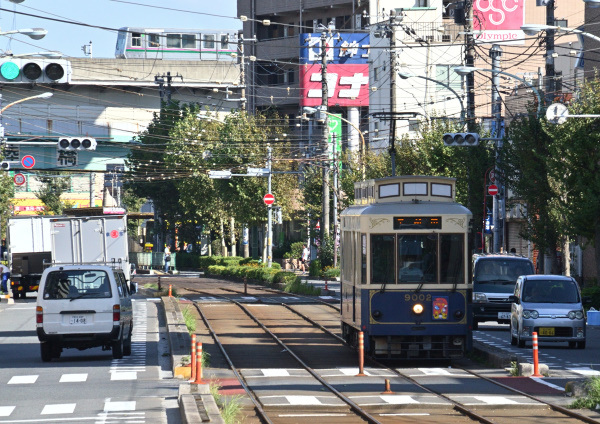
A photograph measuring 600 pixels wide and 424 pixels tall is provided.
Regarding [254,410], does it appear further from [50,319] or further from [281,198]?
[281,198]

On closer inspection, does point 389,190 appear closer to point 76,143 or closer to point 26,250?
point 76,143

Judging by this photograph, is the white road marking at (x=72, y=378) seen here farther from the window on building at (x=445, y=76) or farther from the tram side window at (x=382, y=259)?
the window on building at (x=445, y=76)

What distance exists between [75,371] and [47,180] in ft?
266

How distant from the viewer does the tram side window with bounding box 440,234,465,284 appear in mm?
21734

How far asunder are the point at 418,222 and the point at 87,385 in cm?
707

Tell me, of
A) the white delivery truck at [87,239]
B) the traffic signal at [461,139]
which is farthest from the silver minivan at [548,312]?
the white delivery truck at [87,239]

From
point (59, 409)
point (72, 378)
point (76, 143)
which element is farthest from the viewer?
point (76, 143)

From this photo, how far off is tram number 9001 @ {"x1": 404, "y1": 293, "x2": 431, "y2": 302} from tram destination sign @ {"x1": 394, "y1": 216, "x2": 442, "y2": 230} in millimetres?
1273

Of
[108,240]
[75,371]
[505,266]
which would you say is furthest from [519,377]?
[108,240]

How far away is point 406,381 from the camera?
756 inches

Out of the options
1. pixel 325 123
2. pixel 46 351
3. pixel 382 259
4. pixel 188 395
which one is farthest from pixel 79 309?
pixel 325 123

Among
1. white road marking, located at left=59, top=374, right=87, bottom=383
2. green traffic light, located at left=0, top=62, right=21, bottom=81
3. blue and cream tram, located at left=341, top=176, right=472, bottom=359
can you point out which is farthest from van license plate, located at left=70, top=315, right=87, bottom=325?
green traffic light, located at left=0, top=62, right=21, bottom=81

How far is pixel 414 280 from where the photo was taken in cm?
2175

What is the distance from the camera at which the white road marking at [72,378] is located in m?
19.3
